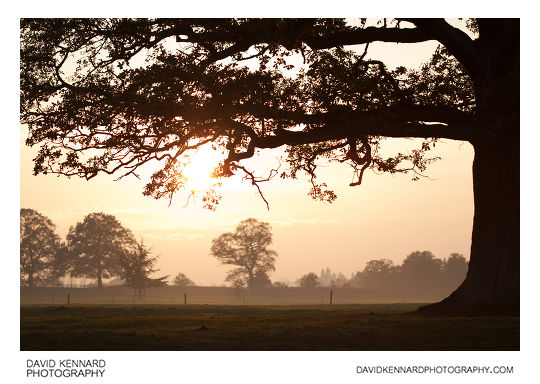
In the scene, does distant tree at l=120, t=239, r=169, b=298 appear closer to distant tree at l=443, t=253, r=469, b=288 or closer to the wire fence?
the wire fence

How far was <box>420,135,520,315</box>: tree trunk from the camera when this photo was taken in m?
→ 21.4

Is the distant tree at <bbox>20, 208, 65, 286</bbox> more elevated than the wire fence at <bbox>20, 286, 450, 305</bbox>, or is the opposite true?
the distant tree at <bbox>20, 208, 65, 286</bbox>

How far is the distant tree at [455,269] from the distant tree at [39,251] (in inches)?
2969

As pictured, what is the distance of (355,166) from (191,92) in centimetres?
908

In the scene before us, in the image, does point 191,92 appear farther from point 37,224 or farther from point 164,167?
point 37,224

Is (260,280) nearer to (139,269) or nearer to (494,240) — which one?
(139,269)

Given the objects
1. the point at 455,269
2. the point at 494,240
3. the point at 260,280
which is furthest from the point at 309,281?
the point at 494,240

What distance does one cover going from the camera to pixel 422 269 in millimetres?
134000

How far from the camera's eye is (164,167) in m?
25.4

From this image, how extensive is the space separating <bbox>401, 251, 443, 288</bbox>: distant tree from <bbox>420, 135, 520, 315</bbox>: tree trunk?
111945 millimetres

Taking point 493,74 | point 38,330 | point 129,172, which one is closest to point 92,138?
point 129,172

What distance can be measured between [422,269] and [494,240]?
115717 mm

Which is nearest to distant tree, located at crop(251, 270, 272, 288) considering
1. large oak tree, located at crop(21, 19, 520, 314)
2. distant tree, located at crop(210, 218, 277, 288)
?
distant tree, located at crop(210, 218, 277, 288)

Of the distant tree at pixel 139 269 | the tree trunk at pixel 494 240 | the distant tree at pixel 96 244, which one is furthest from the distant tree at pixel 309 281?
the tree trunk at pixel 494 240
